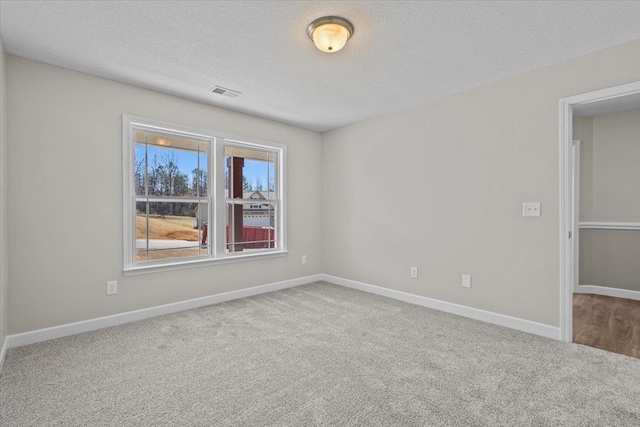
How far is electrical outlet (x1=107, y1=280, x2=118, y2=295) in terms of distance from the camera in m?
3.06

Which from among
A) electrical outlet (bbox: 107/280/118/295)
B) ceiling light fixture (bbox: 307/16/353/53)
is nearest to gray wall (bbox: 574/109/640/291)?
ceiling light fixture (bbox: 307/16/353/53)

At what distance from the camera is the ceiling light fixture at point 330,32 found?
2.10 metres

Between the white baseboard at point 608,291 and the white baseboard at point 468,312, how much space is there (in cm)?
214

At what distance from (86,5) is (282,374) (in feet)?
9.05

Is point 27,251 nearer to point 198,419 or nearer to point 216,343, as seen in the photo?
point 216,343

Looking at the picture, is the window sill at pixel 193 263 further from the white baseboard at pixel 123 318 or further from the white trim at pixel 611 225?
the white trim at pixel 611 225

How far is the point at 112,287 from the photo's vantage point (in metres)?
3.08

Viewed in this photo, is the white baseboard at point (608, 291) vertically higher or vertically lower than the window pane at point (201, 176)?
lower

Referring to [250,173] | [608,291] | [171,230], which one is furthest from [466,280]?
[171,230]

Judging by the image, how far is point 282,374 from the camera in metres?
2.16

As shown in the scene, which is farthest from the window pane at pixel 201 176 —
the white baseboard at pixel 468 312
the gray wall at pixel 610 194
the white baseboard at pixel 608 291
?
the white baseboard at pixel 608 291

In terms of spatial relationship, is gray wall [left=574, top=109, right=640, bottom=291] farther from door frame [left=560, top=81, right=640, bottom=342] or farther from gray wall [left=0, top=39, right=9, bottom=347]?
gray wall [left=0, top=39, right=9, bottom=347]

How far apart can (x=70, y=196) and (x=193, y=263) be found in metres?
1.35

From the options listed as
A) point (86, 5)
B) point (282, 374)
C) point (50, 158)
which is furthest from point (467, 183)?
point (50, 158)
